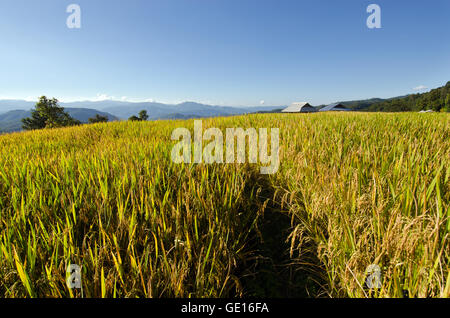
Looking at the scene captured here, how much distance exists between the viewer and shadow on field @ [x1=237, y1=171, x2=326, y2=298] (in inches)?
42.0

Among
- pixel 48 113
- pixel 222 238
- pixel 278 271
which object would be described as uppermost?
pixel 48 113

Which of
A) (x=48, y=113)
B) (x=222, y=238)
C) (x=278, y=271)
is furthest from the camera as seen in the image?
(x=48, y=113)

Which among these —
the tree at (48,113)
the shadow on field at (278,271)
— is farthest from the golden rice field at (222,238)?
the tree at (48,113)

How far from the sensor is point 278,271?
1205 millimetres

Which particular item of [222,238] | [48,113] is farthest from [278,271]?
[48,113]

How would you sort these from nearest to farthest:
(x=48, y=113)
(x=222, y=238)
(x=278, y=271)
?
(x=222, y=238) → (x=278, y=271) → (x=48, y=113)

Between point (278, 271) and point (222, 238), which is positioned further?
point (278, 271)

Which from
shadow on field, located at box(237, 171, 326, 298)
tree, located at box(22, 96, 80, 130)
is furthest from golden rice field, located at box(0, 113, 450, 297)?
tree, located at box(22, 96, 80, 130)

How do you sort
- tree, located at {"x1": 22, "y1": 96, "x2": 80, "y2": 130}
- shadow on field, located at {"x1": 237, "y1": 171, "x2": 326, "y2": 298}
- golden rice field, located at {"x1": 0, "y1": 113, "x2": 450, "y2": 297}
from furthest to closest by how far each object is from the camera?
tree, located at {"x1": 22, "y1": 96, "x2": 80, "y2": 130} < shadow on field, located at {"x1": 237, "y1": 171, "x2": 326, "y2": 298} < golden rice field, located at {"x1": 0, "y1": 113, "x2": 450, "y2": 297}

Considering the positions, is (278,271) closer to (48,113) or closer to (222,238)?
(222,238)

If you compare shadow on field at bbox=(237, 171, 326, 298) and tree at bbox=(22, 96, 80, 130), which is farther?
tree at bbox=(22, 96, 80, 130)

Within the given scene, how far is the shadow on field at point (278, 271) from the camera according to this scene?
1.07 metres

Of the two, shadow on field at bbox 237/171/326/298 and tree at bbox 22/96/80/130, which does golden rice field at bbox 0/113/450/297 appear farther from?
tree at bbox 22/96/80/130

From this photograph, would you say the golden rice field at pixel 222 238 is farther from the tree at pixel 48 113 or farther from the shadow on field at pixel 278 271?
the tree at pixel 48 113
